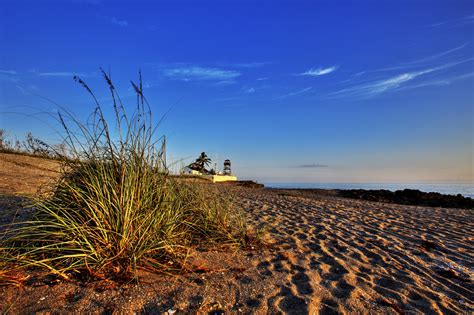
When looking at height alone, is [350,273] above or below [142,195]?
below

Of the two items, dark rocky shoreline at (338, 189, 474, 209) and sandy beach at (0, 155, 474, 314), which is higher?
dark rocky shoreline at (338, 189, 474, 209)

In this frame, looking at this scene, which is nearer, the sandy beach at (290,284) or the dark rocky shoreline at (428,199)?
the sandy beach at (290,284)

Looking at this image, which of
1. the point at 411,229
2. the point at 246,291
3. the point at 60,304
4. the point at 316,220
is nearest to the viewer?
the point at 60,304

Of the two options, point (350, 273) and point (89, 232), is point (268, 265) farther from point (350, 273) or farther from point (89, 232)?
point (89, 232)

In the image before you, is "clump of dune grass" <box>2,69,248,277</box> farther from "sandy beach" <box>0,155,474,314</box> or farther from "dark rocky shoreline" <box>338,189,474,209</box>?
"dark rocky shoreline" <box>338,189,474,209</box>

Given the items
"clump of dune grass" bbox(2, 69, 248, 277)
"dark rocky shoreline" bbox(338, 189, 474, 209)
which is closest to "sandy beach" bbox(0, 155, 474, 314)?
"clump of dune grass" bbox(2, 69, 248, 277)

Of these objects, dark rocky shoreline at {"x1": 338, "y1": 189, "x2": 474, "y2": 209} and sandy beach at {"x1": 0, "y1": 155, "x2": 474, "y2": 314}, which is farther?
dark rocky shoreline at {"x1": 338, "y1": 189, "x2": 474, "y2": 209}

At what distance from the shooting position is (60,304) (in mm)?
2117

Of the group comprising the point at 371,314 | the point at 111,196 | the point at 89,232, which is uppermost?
the point at 111,196

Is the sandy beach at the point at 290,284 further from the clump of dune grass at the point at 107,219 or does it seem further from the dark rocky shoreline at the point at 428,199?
the dark rocky shoreline at the point at 428,199

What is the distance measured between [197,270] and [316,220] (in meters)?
4.10

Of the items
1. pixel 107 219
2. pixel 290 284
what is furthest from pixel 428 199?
pixel 107 219

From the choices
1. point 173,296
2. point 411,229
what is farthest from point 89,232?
point 411,229

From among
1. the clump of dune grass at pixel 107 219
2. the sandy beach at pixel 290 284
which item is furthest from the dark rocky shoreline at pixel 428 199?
the clump of dune grass at pixel 107 219
